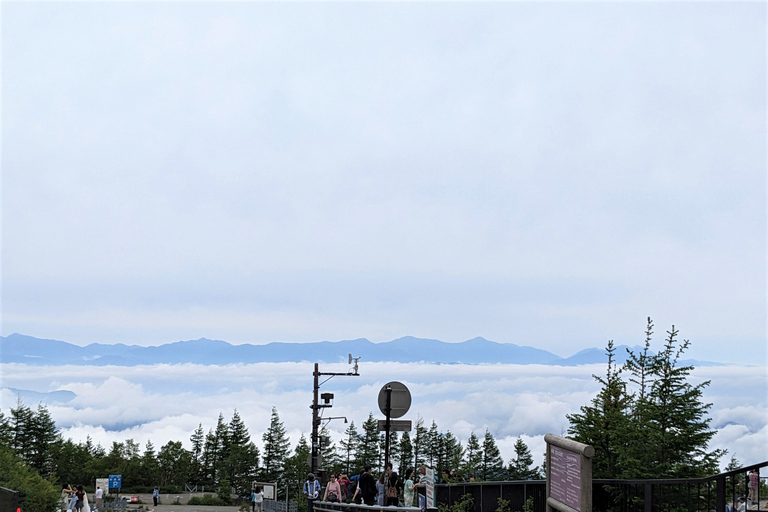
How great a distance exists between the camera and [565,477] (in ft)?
35.2

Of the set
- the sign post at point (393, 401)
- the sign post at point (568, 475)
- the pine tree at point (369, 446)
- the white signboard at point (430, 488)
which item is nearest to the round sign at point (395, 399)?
the sign post at point (393, 401)

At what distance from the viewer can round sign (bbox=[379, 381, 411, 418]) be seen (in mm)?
16938

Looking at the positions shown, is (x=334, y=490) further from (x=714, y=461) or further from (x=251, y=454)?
(x=251, y=454)

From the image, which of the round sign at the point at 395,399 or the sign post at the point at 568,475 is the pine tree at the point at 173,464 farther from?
the sign post at the point at 568,475

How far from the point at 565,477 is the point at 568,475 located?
0.13 meters

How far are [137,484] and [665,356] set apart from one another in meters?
139

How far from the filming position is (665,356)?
1631 centimetres

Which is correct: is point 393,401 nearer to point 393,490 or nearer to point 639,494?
point 393,490

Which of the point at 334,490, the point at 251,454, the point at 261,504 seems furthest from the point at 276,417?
the point at 334,490

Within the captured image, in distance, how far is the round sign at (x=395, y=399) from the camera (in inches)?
667

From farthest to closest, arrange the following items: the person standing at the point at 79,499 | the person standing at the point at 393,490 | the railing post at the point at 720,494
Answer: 1. the person standing at the point at 79,499
2. the person standing at the point at 393,490
3. the railing post at the point at 720,494

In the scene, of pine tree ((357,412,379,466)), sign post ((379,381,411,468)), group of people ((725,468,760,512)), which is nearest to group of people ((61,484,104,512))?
sign post ((379,381,411,468))

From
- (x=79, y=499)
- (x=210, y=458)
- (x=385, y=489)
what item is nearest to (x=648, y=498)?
(x=385, y=489)

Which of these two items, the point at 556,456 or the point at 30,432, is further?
the point at 30,432
